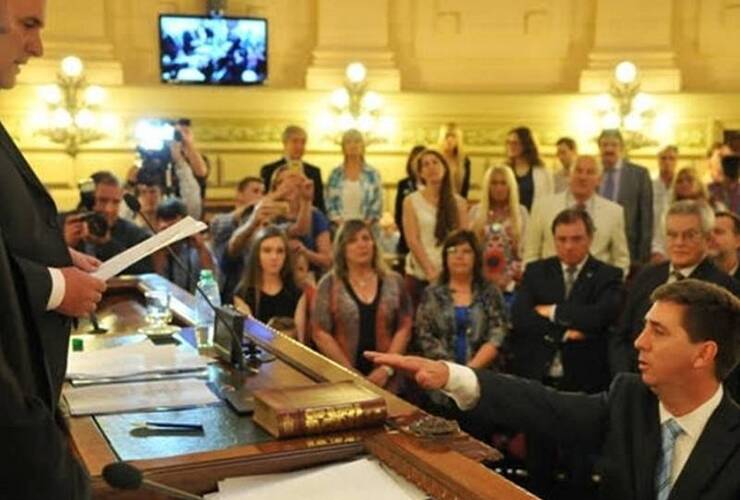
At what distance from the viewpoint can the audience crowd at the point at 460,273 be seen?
150 inches

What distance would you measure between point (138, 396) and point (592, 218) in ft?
10.9

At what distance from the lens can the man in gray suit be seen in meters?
6.08

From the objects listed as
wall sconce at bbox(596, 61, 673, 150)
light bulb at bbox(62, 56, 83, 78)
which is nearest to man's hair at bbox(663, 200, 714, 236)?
wall sconce at bbox(596, 61, 673, 150)

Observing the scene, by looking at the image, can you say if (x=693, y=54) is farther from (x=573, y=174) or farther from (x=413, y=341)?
(x=413, y=341)

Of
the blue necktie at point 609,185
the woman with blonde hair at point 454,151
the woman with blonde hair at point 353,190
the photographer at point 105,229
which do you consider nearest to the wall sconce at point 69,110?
the woman with blonde hair at point 353,190

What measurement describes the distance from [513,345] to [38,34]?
9.46 ft

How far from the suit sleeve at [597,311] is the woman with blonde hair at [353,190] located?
2.51m

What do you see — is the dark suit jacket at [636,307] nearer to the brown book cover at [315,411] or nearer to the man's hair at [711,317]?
the man's hair at [711,317]

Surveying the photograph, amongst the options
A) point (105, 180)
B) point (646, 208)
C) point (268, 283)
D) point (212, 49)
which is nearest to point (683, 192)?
point (646, 208)

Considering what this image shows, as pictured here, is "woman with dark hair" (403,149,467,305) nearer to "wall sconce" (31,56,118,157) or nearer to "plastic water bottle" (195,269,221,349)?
"plastic water bottle" (195,269,221,349)

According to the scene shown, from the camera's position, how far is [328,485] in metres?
1.66

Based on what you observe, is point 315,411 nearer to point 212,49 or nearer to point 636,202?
point 636,202

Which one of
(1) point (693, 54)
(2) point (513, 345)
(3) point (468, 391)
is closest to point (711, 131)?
(1) point (693, 54)

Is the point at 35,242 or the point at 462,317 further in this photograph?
the point at 462,317
